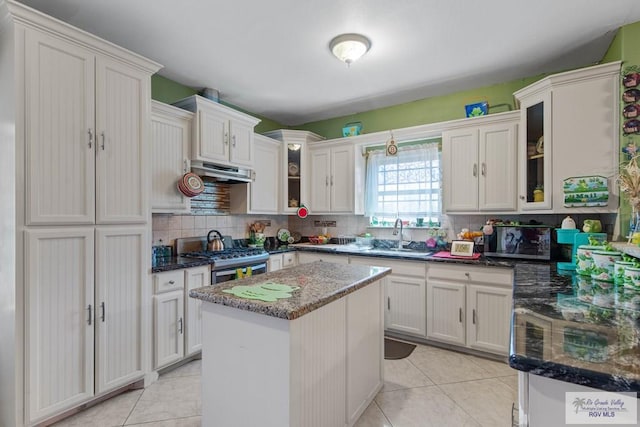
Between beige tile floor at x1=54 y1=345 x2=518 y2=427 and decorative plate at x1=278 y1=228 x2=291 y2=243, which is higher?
decorative plate at x1=278 y1=228 x2=291 y2=243

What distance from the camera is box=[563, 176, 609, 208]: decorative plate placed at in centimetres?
229

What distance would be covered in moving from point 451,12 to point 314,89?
167cm

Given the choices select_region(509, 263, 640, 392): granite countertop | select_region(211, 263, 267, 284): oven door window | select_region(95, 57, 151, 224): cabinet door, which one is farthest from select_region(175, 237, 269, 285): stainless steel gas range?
select_region(509, 263, 640, 392): granite countertop

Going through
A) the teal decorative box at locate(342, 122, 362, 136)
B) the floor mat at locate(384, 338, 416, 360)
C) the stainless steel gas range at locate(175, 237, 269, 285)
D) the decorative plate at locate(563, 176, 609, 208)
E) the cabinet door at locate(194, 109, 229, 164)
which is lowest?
the floor mat at locate(384, 338, 416, 360)

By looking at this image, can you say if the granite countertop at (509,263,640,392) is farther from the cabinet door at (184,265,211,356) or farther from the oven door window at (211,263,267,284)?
the cabinet door at (184,265,211,356)

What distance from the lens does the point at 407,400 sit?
86.3 inches

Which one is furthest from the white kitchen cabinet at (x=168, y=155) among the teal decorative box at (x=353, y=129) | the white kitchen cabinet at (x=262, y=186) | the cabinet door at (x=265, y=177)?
the teal decorative box at (x=353, y=129)

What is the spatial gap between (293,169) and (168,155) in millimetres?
1732

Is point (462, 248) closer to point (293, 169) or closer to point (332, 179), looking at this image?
point (332, 179)

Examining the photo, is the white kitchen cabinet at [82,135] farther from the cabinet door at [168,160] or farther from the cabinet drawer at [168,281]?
the cabinet drawer at [168,281]

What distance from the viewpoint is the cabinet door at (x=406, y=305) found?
308 centimetres

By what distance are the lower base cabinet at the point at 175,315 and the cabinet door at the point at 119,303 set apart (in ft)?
0.47

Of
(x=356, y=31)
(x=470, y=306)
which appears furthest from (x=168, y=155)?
(x=470, y=306)

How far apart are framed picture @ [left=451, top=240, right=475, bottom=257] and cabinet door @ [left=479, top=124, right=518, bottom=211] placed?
38 centimetres
